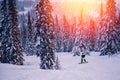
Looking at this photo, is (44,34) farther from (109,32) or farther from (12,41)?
(109,32)

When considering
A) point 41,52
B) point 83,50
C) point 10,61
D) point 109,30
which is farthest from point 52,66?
point 83,50

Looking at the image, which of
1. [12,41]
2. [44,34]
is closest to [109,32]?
[44,34]

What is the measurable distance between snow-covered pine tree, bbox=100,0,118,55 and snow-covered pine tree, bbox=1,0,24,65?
1673 cm

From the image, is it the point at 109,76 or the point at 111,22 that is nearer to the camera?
the point at 109,76

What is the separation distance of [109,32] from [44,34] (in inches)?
708

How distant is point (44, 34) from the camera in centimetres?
4222

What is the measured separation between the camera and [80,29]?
7475 centimetres

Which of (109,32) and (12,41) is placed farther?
(109,32)

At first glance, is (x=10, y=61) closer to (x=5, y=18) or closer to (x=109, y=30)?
(x=5, y=18)

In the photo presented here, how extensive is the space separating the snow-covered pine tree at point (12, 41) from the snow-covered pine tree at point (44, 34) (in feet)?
27.1

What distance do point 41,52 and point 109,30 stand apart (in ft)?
62.0

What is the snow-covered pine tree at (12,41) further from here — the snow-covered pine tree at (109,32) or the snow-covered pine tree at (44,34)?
the snow-covered pine tree at (109,32)

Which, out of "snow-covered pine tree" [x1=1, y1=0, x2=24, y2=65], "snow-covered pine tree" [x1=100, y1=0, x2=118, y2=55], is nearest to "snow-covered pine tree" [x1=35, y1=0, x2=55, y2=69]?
"snow-covered pine tree" [x1=1, y1=0, x2=24, y2=65]

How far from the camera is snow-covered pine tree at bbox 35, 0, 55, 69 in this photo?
41.8m
